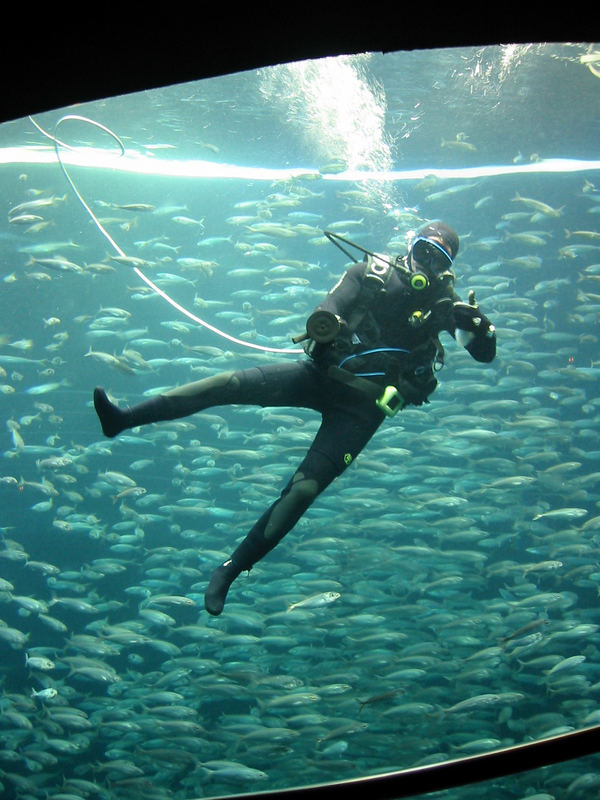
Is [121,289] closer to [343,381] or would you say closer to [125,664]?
[125,664]

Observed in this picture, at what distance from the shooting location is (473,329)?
A: 4191 millimetres

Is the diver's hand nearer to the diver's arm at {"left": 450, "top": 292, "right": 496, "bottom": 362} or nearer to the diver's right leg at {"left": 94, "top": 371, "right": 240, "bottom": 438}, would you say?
the diver's arm at {"left": 450, "top": 292, "right": 496, "bottom": 362}

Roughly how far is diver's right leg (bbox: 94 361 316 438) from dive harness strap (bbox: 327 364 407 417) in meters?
0.23

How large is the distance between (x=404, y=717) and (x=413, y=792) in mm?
8310

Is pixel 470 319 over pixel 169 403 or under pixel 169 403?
over

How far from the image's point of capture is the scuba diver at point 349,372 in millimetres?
3795

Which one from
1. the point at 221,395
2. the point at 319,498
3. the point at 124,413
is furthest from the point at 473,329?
the point at 319,498

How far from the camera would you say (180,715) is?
8.55m

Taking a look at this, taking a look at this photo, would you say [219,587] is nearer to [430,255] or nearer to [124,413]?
[124,413]

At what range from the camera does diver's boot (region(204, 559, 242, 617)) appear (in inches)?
142

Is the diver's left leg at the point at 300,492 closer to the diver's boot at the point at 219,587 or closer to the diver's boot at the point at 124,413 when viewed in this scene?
the diver's boot at the point at 219,587

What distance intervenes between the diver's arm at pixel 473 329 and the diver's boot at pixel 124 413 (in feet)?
6.74

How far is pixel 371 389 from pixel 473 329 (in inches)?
33.9

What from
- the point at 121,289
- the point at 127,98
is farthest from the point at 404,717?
the point at 121,289
